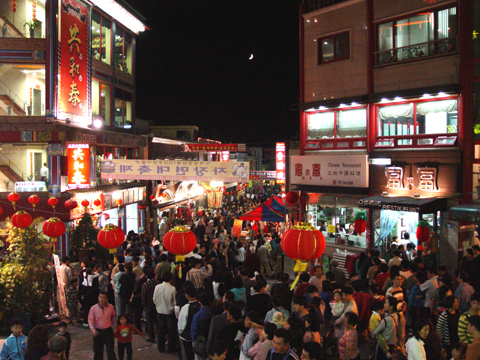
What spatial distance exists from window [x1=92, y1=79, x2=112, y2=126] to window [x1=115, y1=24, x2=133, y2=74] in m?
2.35

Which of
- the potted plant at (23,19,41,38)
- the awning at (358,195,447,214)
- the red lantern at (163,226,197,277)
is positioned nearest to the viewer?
the red lantern at (163,226,197,277)

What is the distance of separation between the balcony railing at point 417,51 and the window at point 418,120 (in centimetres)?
160

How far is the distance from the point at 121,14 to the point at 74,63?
7.16 m

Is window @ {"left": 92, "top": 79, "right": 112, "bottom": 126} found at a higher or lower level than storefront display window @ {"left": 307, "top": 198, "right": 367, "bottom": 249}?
higher

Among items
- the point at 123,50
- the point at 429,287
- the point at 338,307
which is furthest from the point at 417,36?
the point at 123,50

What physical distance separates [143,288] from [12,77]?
15180 millimetres

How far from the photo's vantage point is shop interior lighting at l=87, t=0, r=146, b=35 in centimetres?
2306

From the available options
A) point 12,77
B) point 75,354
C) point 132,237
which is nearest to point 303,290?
point 75,354

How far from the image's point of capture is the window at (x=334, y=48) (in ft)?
53.5

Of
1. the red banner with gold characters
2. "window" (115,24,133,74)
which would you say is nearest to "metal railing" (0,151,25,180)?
the red banner with gold characters

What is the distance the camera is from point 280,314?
23.1 feet

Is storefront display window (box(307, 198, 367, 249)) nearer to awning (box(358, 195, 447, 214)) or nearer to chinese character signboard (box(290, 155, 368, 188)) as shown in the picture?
chinese character signboard (box(290, 155, 368, 188))

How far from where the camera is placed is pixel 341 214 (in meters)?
16.6

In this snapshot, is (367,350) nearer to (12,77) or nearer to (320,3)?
(320,3)
